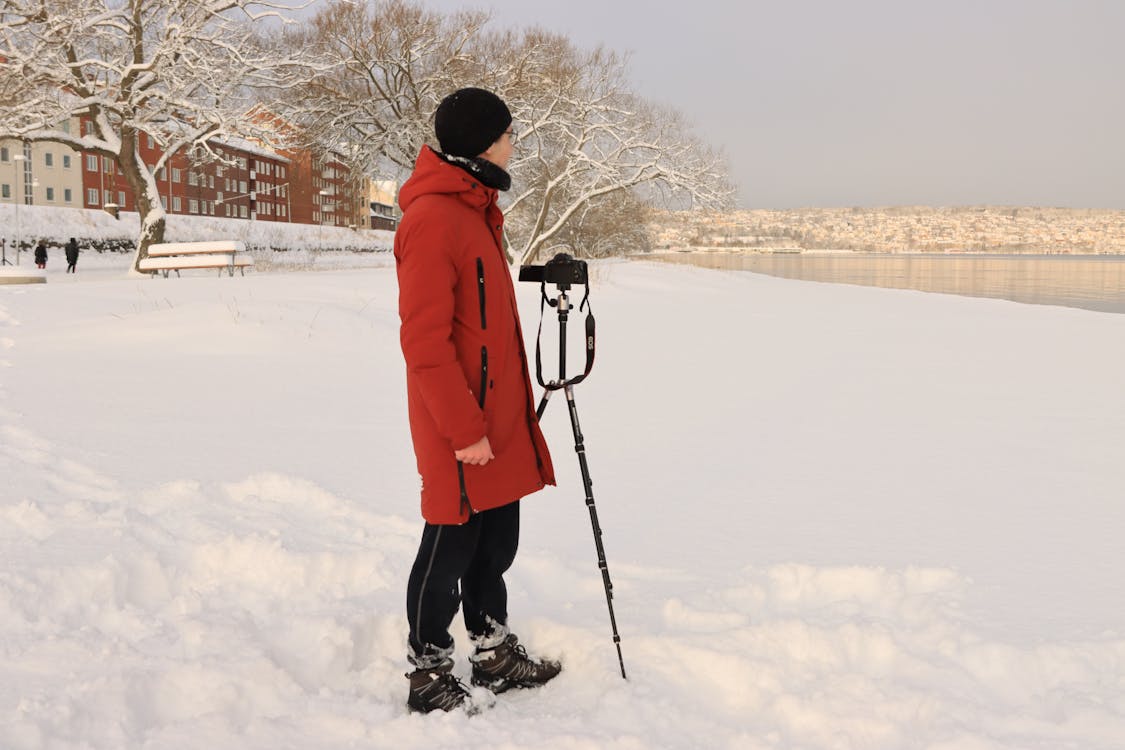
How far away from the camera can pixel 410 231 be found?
2.28m

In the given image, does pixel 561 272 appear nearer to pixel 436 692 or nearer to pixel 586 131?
pixel 436 692

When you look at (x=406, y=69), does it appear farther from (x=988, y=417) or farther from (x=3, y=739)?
(x=3, y=739)

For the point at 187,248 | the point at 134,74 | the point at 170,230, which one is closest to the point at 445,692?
the point at 187,248

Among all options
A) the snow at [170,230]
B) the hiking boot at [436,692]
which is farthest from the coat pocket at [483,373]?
the snow at [170,230]

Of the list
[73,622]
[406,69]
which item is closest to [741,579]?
[73,622]

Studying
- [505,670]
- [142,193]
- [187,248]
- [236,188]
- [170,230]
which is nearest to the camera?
[505,670]

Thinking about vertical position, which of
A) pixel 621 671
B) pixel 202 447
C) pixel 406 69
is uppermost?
pixel 406 69

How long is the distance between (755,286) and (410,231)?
2460cm

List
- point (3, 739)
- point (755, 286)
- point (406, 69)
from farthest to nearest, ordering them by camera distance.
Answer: point (755, 286)
point (406, 69)
point (3, 739)

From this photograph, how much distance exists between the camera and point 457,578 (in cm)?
254

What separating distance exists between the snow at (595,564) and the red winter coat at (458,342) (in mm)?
751

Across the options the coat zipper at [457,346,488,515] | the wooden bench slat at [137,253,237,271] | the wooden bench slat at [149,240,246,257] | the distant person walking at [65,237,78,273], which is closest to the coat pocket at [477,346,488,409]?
the coat zipper at [457,346,488,515]

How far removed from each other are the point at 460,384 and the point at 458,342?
0.16 meters

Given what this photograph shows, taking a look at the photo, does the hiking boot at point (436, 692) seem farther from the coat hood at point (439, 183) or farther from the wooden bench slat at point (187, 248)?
the wooden bench slat at point (187, 248)
